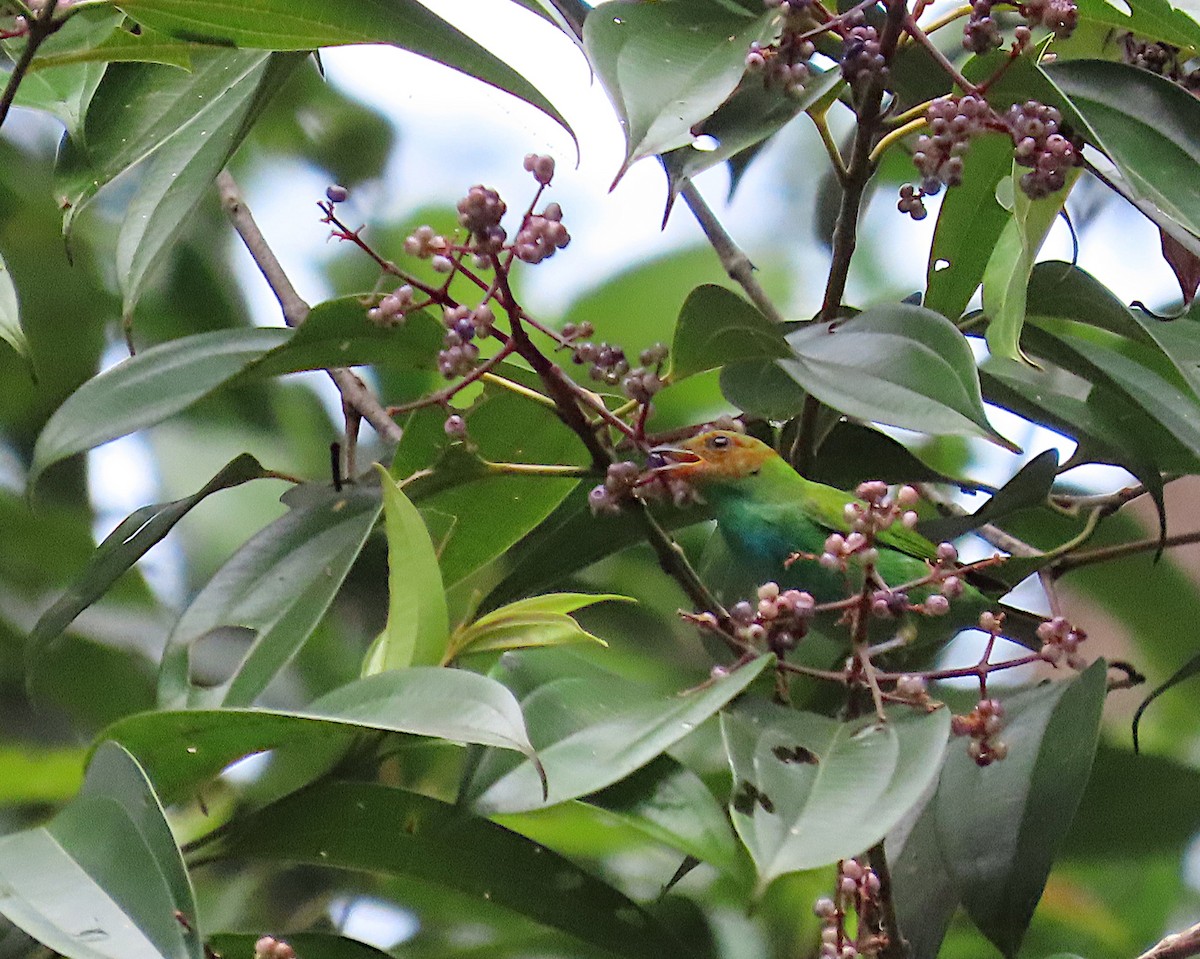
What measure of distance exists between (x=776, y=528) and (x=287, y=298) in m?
0.48

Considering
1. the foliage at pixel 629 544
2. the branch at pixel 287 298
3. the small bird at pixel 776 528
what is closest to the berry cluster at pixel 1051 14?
the foliage at pixel 629 544

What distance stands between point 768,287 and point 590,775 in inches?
44.8

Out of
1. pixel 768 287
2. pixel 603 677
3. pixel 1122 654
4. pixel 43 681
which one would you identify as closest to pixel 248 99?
pixel 603 677

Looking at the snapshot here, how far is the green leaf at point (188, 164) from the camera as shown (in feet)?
2.64

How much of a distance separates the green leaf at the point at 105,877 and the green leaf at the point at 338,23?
0.40 meters

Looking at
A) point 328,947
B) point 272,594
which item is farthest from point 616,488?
point 328,947

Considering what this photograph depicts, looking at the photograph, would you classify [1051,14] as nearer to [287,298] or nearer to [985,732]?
[985,732]

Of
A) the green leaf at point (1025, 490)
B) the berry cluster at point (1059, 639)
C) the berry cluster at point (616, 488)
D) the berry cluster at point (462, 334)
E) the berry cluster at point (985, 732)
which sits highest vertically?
the berry cluster at point (462, 334)

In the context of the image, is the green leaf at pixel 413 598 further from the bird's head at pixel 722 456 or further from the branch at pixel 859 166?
the bird's head at pixel 722 456

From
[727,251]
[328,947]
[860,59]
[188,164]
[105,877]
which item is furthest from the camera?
[727,251]

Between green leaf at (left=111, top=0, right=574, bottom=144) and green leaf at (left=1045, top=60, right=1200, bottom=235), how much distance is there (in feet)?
1.06

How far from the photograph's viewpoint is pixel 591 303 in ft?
4.67

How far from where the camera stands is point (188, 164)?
2.81ft

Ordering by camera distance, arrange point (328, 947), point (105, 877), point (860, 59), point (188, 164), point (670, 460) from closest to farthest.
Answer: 1. point (105, 877)
2. point (860, 59)
3. point (328, 947)
4. point (188, 164)
5. point (670, 460)
